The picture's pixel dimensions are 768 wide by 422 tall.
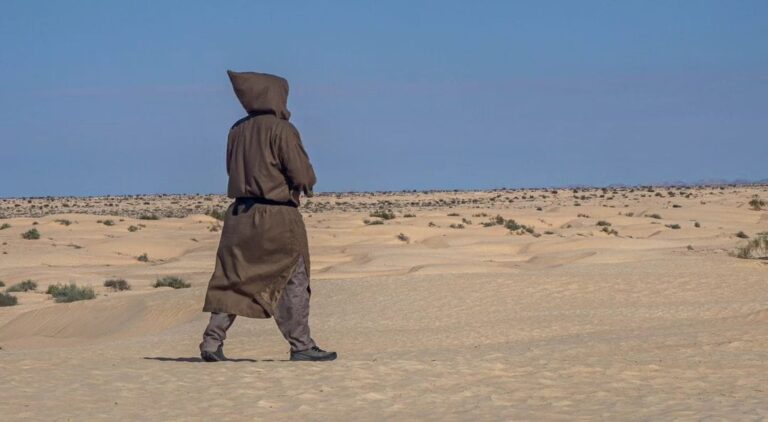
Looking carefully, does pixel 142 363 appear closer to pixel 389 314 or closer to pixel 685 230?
pixel 389 314

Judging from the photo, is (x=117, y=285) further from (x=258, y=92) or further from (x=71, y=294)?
(x=258, y=92)

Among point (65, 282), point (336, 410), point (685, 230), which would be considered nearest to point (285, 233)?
point (336, 410)

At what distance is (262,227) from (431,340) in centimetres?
431

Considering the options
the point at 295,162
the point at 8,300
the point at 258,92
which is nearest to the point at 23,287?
the point at 8,300

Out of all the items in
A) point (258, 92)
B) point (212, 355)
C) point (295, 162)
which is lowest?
point (212, 355)

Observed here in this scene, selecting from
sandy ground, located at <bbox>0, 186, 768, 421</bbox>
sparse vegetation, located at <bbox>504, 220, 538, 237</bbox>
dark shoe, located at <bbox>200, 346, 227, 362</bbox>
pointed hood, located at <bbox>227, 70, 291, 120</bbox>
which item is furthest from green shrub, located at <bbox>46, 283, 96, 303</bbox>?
sparse vegetation, located at <bbox>504, 220, 538, 237</bbox>

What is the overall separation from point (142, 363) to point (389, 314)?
6.40 meters

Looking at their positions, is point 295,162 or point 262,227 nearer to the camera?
point 295,162

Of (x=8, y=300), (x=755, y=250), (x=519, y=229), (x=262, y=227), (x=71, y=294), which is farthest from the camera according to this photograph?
(x=519, y=229)

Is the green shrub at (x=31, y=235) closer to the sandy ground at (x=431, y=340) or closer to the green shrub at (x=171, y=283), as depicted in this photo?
the sandy ground at (x=431, y=340)

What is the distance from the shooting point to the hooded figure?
349 inches

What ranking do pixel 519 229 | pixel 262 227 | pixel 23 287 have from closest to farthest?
→ pixel 262 227, pixel 23 287, pixel 519 229

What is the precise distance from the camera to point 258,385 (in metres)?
7.96

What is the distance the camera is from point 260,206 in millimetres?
8969
